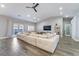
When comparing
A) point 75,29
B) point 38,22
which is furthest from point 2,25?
point 75,29

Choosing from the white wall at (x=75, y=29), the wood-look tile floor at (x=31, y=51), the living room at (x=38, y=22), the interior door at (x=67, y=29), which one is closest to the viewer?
the wood-look tile floor at (x=31, y=51)

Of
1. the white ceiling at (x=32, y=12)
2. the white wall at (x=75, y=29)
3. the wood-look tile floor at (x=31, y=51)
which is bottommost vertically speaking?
the wood-look tile floor at (x=31, y=51)

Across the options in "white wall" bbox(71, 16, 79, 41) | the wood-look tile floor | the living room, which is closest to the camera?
the wood-look tile floor

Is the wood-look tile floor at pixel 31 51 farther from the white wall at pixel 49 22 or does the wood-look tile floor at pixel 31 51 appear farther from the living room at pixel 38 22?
the white wall at pixel 49 22

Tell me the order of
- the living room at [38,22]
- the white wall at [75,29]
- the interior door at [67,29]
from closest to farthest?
the living room at [38,22] → the interior door at [67,29] → the white wall at [75,29]

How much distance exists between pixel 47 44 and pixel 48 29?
1.14 metres

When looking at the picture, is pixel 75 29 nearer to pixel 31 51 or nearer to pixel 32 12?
pixel 32 12

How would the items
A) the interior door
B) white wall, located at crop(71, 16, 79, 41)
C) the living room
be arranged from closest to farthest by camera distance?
the living room, the interior door, white wall, located at crop(71, 16, 79, 41)

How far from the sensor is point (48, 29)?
405 centimetres

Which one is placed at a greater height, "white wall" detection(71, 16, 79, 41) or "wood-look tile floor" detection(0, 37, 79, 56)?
"white wall" detection(71, 16, 79, 41)

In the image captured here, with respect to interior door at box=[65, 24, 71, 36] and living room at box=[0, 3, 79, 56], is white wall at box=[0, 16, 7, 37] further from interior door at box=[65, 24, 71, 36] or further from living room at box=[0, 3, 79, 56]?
interior door at box=[65, 24, 71, 36]

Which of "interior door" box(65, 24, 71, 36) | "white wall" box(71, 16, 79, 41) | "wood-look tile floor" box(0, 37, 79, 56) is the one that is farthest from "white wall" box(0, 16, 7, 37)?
"white wall" box(71, 16, 79, 41)

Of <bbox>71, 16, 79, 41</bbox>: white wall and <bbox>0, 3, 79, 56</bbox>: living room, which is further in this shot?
<bbox>71, 16, 79, 41</bbox>: white wall

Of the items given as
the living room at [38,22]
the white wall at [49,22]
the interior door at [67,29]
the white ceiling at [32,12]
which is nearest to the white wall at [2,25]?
the living room at [38,22]
